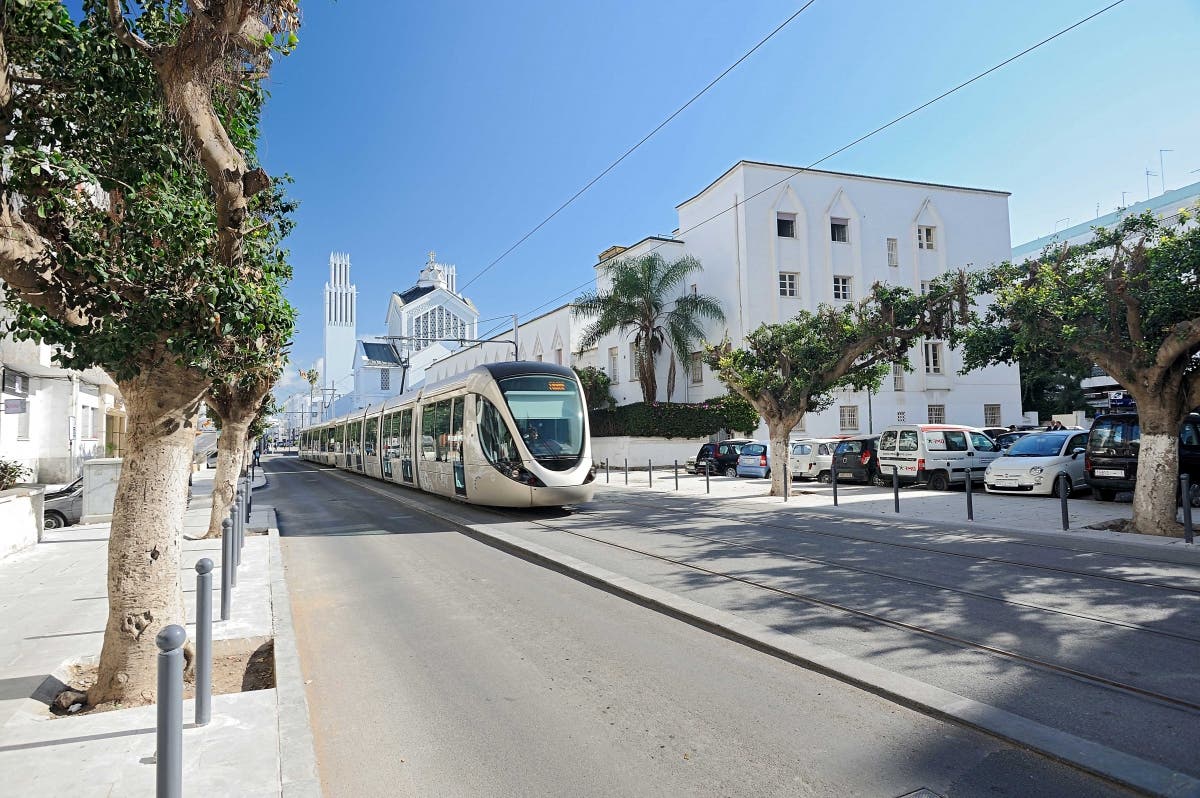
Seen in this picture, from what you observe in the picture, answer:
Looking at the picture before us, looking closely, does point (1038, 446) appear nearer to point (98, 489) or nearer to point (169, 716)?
point (169, 716)

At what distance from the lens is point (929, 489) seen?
20703 mm

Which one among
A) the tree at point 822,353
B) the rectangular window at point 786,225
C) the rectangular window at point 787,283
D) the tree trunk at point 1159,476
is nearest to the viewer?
the tree trunk at point 1159,476

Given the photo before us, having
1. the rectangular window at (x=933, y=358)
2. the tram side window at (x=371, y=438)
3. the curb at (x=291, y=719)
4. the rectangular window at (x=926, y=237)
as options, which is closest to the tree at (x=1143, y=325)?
the curb at (x=291, y=719)

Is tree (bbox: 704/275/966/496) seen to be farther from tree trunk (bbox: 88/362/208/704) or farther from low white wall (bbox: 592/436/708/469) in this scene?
low white wall (bbox: 592/436/708/469)

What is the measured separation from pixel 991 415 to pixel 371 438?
33.6 metres

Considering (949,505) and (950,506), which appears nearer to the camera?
(950,506)

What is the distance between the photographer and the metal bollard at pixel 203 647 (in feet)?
→ 14.3

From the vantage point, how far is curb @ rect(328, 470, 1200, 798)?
3.56 meters

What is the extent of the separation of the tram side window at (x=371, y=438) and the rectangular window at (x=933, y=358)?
28910 millimetres

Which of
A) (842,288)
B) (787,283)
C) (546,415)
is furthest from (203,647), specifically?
(842,288)

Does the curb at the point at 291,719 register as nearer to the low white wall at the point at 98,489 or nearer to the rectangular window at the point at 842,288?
the low white wall at the point at 98,489

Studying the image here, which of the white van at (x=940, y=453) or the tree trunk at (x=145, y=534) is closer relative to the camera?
the tree trunk at (x=145, y=534)

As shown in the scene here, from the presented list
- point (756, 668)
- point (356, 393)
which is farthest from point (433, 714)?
point (356, 393)

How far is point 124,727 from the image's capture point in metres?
4.21
